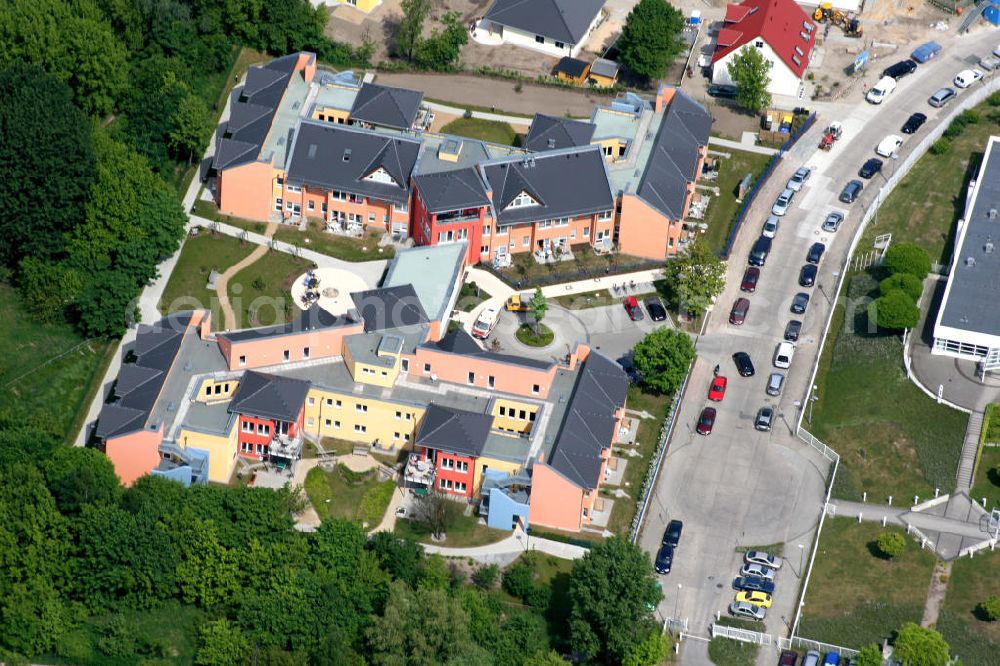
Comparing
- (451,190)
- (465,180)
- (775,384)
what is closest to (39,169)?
(451,190)

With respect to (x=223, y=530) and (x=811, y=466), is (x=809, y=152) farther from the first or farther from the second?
(x=223, y=530)

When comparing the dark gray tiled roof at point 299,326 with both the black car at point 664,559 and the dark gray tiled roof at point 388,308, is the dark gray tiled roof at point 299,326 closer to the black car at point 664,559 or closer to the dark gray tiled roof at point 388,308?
the dark gray tiled roof at point 388,308

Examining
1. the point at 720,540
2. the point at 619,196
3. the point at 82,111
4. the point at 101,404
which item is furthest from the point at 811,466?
the point at 82,111

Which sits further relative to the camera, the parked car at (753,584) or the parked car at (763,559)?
the parked car at (763,559)

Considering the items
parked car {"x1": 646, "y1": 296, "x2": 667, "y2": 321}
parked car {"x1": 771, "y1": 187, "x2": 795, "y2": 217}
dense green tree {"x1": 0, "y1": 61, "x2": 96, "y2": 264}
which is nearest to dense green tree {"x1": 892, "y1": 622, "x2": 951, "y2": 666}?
parked car {"x1": 646, "y1": 296, "x2": 667, "y2": 321}

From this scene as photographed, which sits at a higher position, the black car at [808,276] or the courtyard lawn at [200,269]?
the black car at [808,276]

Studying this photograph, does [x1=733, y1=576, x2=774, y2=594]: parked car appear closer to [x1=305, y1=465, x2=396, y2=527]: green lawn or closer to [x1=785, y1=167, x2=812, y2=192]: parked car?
[x1=305, y1=465, x2=396, y2=527]: green lawn

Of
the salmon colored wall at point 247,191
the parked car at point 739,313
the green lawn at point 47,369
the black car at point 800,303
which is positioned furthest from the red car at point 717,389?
the green lawn at point 47,369
